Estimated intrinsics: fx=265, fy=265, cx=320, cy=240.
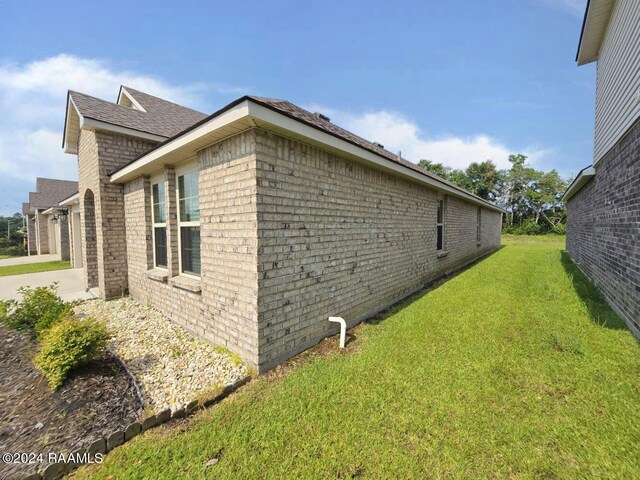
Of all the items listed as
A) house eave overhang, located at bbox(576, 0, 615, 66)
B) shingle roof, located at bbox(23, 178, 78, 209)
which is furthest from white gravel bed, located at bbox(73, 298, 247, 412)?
shingle roof, located at bbox(23, 178, 78, 209)

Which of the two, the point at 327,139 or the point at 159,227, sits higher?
the point at 327,139

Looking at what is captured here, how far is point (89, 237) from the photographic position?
7938mm

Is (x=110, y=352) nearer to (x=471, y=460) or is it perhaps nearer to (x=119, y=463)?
(x=119, y=463)

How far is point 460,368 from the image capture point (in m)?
3.56

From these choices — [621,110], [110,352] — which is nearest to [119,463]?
[110,352]

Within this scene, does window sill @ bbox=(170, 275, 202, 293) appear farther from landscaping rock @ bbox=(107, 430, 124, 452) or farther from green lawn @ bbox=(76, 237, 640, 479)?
landscaping rock @ bbox=(107, 430, 124, 452)

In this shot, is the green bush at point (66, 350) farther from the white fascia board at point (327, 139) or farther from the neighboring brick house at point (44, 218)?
the neighboring brick house at point (44, 218)

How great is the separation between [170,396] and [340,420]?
6.39 feet

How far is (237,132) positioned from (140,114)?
652 cm

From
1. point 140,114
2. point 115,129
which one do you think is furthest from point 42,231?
point 115,129

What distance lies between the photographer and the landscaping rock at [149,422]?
256 cm

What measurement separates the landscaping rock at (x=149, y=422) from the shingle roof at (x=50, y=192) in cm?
2760

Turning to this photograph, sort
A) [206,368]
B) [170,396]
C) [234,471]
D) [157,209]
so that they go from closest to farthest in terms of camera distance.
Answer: [234,471] → [170,396] → [206,368] → [157,209]

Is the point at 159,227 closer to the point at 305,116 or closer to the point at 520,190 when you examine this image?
the point at 305,116
